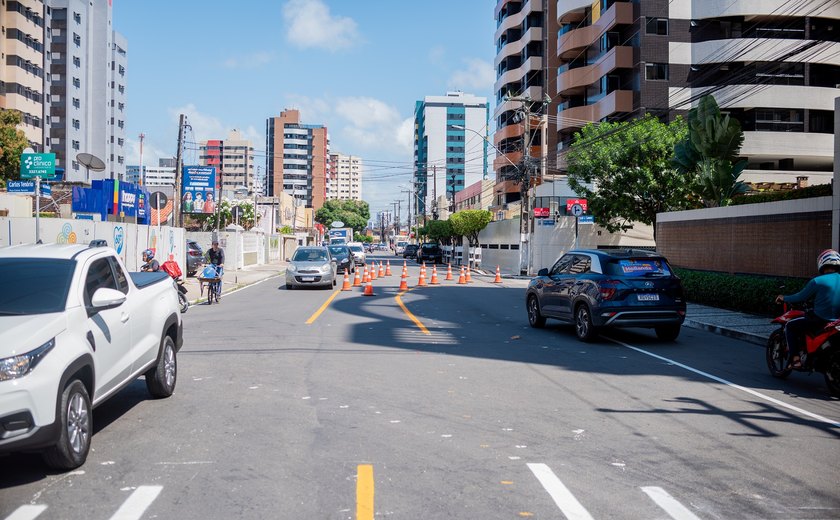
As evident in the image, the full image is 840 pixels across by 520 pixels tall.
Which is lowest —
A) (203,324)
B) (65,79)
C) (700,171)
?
(203,324)

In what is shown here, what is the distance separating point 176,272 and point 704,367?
42.6 feet

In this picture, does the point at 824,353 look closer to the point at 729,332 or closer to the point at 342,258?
the point at 729,332

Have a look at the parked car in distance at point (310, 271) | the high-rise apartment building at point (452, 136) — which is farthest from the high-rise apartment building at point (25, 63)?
the high-rise apartment building at point (452, 136)

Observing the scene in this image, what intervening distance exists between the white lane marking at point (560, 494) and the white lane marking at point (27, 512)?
3.39m

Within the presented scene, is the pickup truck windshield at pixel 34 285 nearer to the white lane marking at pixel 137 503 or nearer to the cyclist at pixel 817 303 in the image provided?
the white lane marking at pixel 137 503

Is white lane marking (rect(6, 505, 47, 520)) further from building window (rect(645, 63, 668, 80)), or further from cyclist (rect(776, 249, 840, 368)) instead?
building window (rect(645, 63, 668, 80))

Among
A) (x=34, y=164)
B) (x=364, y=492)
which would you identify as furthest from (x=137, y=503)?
(x=34, y=164)

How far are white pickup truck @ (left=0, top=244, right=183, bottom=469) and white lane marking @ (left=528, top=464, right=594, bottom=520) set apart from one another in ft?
11.5

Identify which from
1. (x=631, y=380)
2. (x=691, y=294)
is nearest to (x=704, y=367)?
(x=631, y=380)

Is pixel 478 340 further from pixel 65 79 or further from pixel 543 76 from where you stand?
pixel 65 79

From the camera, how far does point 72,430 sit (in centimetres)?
573

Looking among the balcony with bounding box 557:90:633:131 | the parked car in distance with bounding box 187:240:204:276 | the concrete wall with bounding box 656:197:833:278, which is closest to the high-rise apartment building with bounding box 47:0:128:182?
the parked car in distance with bounding box 187:240:204:276

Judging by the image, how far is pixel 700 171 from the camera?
85.4ft

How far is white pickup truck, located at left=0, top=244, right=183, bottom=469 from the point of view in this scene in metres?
5.16
